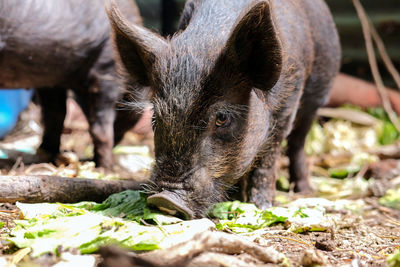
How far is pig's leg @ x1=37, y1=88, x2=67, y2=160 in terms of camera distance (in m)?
6.32

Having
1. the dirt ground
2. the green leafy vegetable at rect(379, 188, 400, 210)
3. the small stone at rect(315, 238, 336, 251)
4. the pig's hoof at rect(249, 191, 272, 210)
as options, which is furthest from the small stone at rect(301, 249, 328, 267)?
the green leafy vegetable at rect(379, 188, 400, 210)

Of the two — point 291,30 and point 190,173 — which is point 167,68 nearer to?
point 190,173

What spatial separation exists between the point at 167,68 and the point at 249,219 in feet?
3.67

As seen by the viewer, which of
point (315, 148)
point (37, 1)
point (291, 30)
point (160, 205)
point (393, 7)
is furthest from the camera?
point (393, 7)

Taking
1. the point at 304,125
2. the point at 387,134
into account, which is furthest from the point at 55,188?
the point at 387,134

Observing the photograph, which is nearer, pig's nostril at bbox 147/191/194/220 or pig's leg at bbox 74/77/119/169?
pig's nostril at bbox 147/191/194/220

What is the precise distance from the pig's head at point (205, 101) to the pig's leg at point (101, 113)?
2.08 metres

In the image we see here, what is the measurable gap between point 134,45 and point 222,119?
88cm

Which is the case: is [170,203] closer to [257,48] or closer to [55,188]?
[55,188]

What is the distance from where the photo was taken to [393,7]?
853cm

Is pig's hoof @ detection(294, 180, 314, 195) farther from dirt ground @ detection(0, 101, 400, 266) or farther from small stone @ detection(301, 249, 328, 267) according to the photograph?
small stone @ detection(301, 249, 328, 267)

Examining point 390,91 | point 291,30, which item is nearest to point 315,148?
point 390,91

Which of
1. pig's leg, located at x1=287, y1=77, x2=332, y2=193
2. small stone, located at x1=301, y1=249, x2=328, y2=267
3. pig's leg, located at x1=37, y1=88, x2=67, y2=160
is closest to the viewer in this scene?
small stone, located at x1=301, y1=249, x2=328, y2=267

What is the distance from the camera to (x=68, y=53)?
17.7 feet
